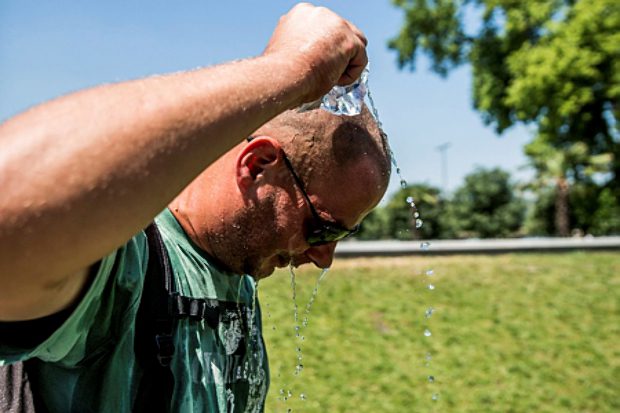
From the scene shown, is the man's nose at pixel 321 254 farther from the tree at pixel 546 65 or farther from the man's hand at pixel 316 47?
the tree at pixel 546 65

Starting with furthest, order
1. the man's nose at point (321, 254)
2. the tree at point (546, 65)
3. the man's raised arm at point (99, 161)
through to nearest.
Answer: the tree at point (546, 65), the man's nose at point (321, 254), the man's raised arm at point (99, 161)

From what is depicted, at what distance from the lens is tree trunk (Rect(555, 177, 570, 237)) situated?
35.0 m

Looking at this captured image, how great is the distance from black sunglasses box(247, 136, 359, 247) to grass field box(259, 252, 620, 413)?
5272 mm

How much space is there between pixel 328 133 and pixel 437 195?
35.9m

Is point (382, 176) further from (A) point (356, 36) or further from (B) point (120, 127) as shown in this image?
(B) point (120, 127)

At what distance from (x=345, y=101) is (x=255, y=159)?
26cm

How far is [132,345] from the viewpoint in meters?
1.38

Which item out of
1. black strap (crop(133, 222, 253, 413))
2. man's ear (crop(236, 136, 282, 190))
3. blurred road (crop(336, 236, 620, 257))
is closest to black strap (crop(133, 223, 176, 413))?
black strap (crop(133, 222, 253, 413))

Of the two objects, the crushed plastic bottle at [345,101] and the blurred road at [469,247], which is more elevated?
the blurred road at [469,247]

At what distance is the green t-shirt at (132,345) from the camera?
3.93 feet

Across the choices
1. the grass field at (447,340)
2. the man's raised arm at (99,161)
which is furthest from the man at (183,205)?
the grass field at (447,340)

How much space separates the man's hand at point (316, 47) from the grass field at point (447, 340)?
5.99 metres

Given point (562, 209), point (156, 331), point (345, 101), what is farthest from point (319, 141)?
point (562, 209)

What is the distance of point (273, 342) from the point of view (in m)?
9.77
